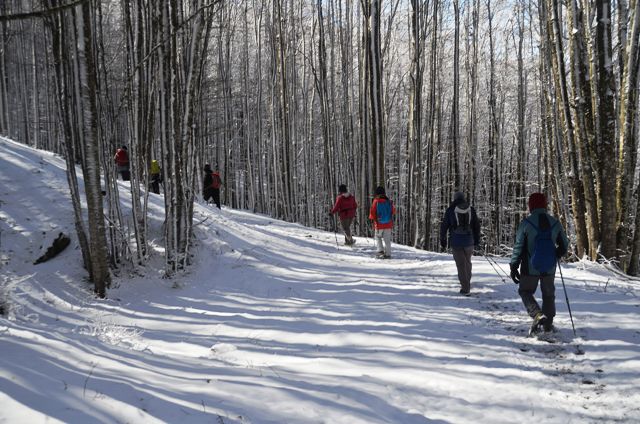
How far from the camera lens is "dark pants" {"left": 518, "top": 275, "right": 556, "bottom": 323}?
4.89m

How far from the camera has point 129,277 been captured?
338 inches

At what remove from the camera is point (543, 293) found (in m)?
4.92

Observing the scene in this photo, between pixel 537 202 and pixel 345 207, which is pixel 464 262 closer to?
pixel 537 202

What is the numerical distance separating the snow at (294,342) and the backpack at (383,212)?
0.92m

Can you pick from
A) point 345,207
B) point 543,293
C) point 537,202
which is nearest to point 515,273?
point 543,293

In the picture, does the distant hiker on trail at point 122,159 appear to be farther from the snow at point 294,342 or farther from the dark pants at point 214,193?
the snow at point 294,342

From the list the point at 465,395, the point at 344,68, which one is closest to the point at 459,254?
the point at 465,395

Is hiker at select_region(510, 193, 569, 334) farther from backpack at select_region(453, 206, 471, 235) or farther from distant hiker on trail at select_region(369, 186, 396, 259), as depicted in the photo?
distant hiker on trail at select_region(369, 186, 396, 259)

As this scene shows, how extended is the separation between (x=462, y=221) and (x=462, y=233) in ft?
0.61

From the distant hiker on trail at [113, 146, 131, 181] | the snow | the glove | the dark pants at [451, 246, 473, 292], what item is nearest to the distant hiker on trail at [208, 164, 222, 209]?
the distant hiker on trail at [113, 146, 131, 181]

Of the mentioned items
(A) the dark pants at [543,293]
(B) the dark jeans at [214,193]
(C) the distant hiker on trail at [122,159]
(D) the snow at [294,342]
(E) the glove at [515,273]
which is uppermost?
(C) the distant hiker on trail at [122,159]

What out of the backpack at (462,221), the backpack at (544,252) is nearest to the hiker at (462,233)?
the backpack at (462,221)

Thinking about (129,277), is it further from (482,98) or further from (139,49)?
(482,98)

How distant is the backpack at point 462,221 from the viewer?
6.67 m
